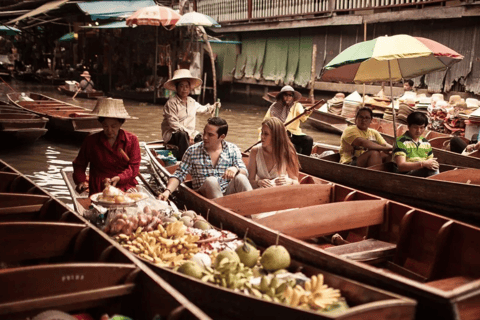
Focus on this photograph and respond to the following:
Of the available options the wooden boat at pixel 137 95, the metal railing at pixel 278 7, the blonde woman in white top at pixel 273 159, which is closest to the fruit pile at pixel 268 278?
the blonde woman in white top at pixel 273 159

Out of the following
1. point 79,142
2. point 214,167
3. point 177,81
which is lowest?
point 79,142

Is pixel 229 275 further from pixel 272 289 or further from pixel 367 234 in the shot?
pixel 367 234

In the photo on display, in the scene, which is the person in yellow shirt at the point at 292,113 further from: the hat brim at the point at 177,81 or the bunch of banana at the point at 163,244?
the bunch of banana at the point at 163,244

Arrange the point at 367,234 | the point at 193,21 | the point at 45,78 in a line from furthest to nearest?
the point at 45,78
the point at 193,21
the point at 367,234

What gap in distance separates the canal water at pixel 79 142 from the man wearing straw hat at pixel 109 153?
7.15ft

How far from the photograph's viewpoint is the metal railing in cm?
1311

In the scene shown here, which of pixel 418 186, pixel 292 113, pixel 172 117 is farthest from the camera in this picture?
pixel 292 113

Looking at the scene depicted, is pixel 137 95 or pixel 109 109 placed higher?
pixel 109 109

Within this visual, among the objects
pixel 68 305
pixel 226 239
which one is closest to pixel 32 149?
pixel 226 239

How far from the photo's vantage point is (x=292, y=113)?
7.69m

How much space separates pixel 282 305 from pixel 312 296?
27cm

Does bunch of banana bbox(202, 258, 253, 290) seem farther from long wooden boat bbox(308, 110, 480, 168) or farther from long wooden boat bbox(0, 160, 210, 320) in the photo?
long wooden boat bbox(308, 110, 480, 168)

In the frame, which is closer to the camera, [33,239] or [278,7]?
[33,239]

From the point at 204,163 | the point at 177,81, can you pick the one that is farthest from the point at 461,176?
the point at 177,81
